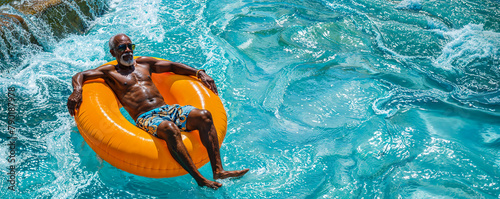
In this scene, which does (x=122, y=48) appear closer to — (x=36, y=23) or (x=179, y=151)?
(x=179, y=151)

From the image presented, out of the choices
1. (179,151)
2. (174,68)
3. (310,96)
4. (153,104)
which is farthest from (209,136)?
(310,96)

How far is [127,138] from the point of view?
328cm

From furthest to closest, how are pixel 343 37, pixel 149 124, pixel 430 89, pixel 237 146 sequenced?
pixel 343 37, pixel 430 89, pixel 237 146, pixel 149 124

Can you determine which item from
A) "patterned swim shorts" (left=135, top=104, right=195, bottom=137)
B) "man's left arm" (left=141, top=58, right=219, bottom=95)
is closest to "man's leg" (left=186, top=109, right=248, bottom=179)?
"patterned swim shorts" (left=135, top=104, right=195, bottom=137)

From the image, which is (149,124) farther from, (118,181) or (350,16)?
(350,16)

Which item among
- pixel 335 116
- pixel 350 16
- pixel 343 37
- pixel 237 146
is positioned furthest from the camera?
pixel 350 16

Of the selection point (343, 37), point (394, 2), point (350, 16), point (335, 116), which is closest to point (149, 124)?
point (335, 116)

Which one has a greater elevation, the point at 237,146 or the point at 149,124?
the point at 149,124

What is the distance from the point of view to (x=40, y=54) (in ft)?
19.8

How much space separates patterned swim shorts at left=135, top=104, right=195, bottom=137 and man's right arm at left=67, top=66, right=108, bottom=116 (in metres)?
0.58

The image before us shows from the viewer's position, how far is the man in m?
3.28

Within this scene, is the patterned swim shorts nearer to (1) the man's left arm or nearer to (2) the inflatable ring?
(2) the inflatable ring

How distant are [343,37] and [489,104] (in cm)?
256

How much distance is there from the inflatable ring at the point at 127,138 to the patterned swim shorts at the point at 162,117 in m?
0.10
